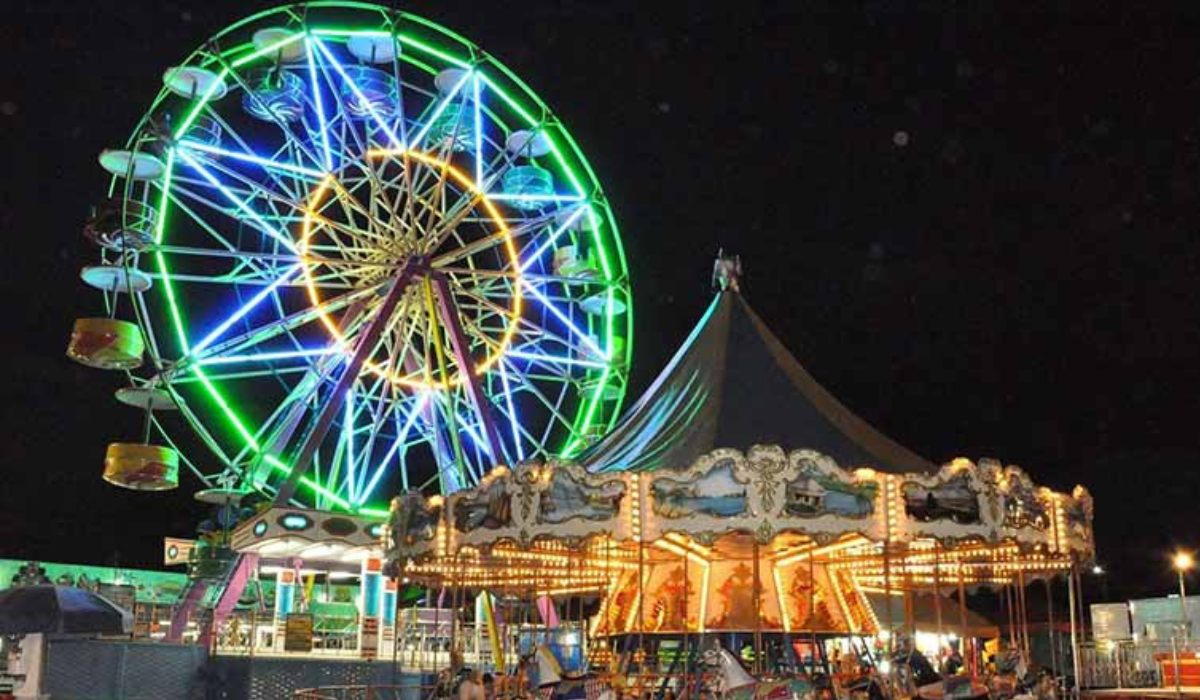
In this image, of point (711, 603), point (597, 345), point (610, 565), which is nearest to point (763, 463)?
point (711, 603)

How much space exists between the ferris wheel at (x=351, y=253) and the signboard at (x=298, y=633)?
2181 millimetres

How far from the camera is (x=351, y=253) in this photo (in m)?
21.9

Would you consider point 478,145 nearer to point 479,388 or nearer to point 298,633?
point 479,388

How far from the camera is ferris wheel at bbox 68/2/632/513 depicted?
68.6ft

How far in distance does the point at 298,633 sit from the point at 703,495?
11.7m

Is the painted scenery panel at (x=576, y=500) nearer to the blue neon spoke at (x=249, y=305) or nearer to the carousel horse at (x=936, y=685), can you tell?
the carousel horse at (x=936, y=685)

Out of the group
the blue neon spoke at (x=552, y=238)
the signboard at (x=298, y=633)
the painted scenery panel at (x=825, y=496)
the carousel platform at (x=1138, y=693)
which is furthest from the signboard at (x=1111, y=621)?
the painted scenery panel at (x=825, y=496)

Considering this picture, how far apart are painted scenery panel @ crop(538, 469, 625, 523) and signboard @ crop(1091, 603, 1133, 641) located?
688 inches

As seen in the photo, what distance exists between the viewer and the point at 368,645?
22.4 m

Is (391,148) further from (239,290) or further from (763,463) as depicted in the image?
(763,463)

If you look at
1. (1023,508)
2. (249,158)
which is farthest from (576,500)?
(249,158)

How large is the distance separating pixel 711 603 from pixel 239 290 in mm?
11509

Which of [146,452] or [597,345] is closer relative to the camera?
[146,452]

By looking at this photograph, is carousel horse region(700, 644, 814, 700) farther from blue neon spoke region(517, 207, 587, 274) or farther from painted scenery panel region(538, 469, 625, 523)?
blue neon spoke region(517, 207, 587, 274)
